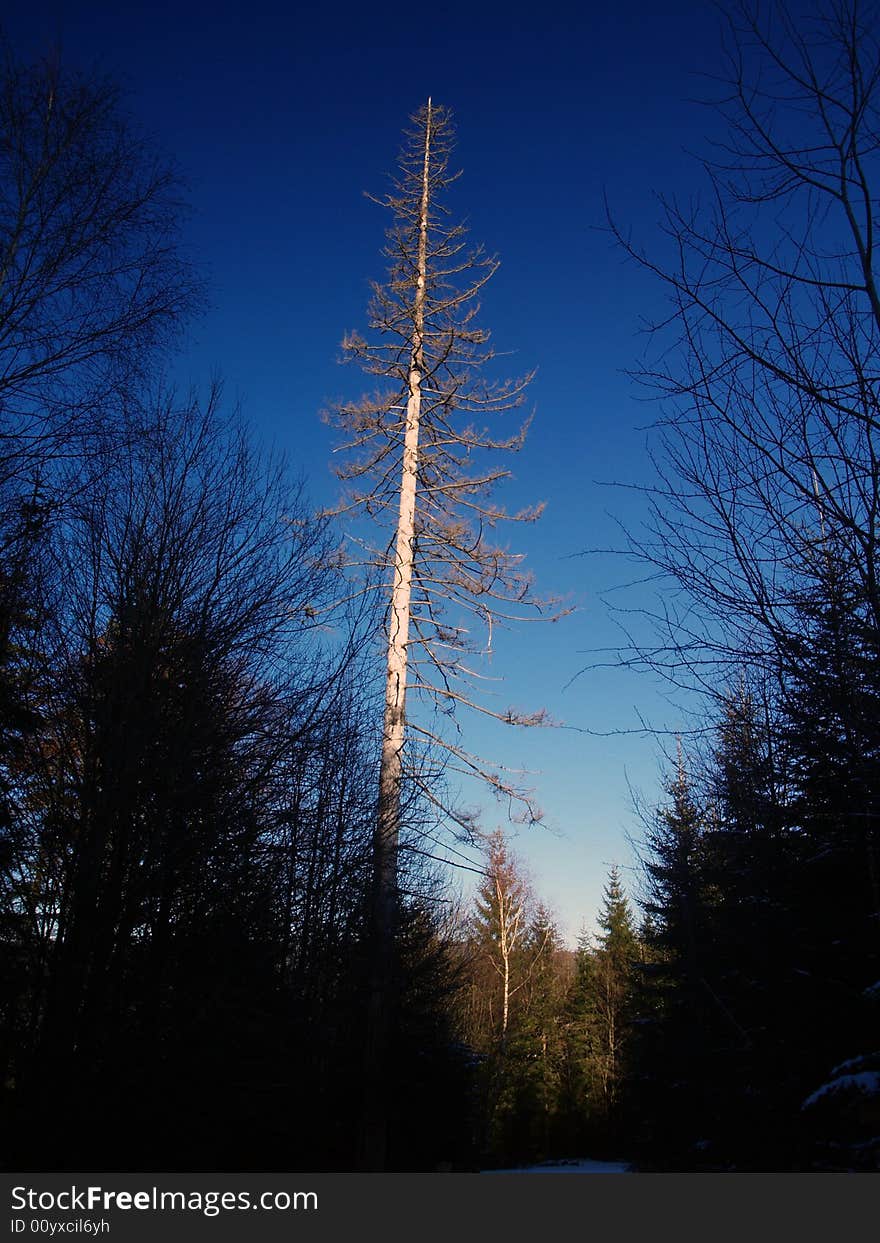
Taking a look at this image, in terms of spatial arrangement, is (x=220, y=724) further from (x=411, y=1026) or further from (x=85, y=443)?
(x=411, y=1026)

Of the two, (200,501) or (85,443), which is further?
(200,501)

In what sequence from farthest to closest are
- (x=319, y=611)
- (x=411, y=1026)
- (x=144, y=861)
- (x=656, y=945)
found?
(x=656, y=945) → (x=411, y=1026) → (x=319, y=611) → (x=144, y=861)

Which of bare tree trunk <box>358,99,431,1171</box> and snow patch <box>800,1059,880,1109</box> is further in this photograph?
bare tree trunk <box>358,99,431,1171</box>

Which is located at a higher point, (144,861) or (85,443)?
(85,443)

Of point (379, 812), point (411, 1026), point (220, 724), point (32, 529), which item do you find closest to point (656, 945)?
point (411, 1026)

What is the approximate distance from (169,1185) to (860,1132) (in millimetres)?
7280

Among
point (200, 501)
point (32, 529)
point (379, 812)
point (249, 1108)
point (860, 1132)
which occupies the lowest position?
point (860, 1132)

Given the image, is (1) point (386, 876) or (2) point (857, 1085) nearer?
(2) point (857, 1085)

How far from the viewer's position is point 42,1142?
140 inches

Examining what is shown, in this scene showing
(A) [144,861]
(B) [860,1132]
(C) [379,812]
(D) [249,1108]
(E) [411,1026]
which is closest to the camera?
(A) [144,861]

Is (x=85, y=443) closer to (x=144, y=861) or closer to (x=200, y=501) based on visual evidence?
(x=200, y=501)

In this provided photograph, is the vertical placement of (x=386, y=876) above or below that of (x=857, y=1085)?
above

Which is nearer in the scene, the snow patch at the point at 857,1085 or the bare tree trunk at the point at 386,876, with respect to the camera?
the snow patch at the point at 857,1085

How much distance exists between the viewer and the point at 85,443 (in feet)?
16.0
